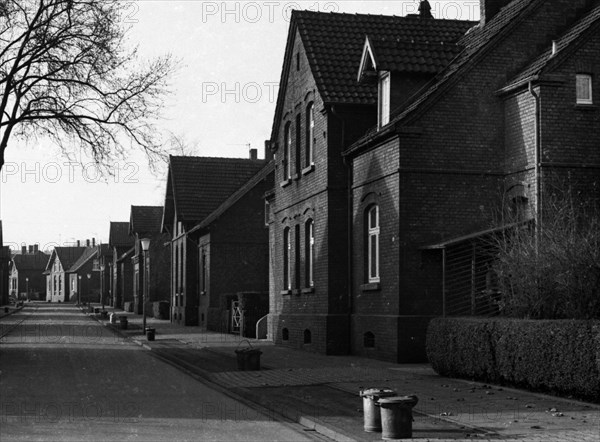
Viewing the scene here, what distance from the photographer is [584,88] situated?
853 inches

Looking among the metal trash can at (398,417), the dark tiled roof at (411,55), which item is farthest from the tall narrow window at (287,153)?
the metal trash can at (398,417)

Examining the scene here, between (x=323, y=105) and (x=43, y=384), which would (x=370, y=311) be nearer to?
(x=323, y=105)

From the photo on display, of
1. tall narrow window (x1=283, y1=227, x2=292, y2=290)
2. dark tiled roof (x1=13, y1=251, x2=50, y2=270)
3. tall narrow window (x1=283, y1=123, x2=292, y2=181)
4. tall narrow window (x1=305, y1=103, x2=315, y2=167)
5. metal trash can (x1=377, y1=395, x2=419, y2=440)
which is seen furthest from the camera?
dark tiled roof (x1=13, y1=251, x2=50, y2=270)

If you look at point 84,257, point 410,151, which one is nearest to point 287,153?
point 410,151

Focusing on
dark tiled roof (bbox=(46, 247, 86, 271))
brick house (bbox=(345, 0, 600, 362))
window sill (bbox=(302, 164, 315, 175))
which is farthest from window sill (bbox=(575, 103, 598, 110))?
dark tiled roof (bbox=(46, 247, 86, 271))

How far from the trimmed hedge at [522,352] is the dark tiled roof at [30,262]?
16810 centimetres

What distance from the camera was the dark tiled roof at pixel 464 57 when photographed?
880 inches

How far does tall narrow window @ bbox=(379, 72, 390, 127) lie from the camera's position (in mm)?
24391

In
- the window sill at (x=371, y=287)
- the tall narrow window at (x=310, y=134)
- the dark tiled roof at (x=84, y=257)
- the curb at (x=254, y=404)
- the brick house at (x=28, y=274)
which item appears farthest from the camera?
the brick house at (x=28, y=274)

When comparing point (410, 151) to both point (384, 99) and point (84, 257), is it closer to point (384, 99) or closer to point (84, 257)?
point (384, 99)

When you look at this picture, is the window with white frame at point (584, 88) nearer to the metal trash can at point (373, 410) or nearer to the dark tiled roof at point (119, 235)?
the metal trash can at point (373, 410)

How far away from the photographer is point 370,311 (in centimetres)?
2409

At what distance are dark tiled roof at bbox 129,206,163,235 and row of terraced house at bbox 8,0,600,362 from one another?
130 ft

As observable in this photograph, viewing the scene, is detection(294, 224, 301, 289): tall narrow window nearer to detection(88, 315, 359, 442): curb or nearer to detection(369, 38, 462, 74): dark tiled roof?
detection(88, 315, 359, 442): curb
